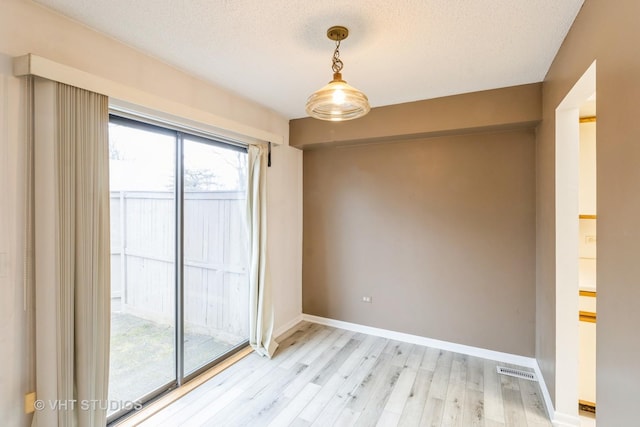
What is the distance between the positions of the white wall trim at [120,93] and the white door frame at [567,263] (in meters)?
2.51

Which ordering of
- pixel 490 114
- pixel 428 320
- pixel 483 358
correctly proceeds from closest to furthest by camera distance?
pixel 490 114 < pixel 483 358 < pixel 428 320

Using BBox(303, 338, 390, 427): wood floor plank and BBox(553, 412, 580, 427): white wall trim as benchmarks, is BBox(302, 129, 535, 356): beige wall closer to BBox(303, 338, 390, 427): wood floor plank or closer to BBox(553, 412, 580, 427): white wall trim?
BBox(303, 338, 390, 427): wood floor plank

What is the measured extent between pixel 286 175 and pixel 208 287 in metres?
1.57

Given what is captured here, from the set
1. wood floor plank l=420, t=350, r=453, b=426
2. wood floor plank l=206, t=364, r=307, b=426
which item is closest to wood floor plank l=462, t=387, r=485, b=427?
wood floor plank l=420, t=350, r=453, b=426

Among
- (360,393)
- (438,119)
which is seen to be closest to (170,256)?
(360,393)

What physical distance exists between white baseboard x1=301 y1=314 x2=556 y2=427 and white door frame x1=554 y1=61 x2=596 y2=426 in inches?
1.8

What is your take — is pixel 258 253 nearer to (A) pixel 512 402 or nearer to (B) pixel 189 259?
(B) pixel 189 259

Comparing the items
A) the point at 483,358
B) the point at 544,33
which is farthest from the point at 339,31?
the point at 483,358

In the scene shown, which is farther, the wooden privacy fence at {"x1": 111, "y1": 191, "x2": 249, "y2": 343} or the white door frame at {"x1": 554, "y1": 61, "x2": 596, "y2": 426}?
the wooden privacy fence at {"x1": 111, "y1": 191, "x2": 249, "y2": 343}

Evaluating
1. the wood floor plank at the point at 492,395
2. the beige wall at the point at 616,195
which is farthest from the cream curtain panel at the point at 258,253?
the beige wall at the point at 616,195

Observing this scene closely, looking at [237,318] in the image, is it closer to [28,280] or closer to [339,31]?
[28,280]

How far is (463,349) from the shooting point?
309 centimetres

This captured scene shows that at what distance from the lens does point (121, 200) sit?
2102mm

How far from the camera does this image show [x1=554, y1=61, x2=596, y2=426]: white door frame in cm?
200
